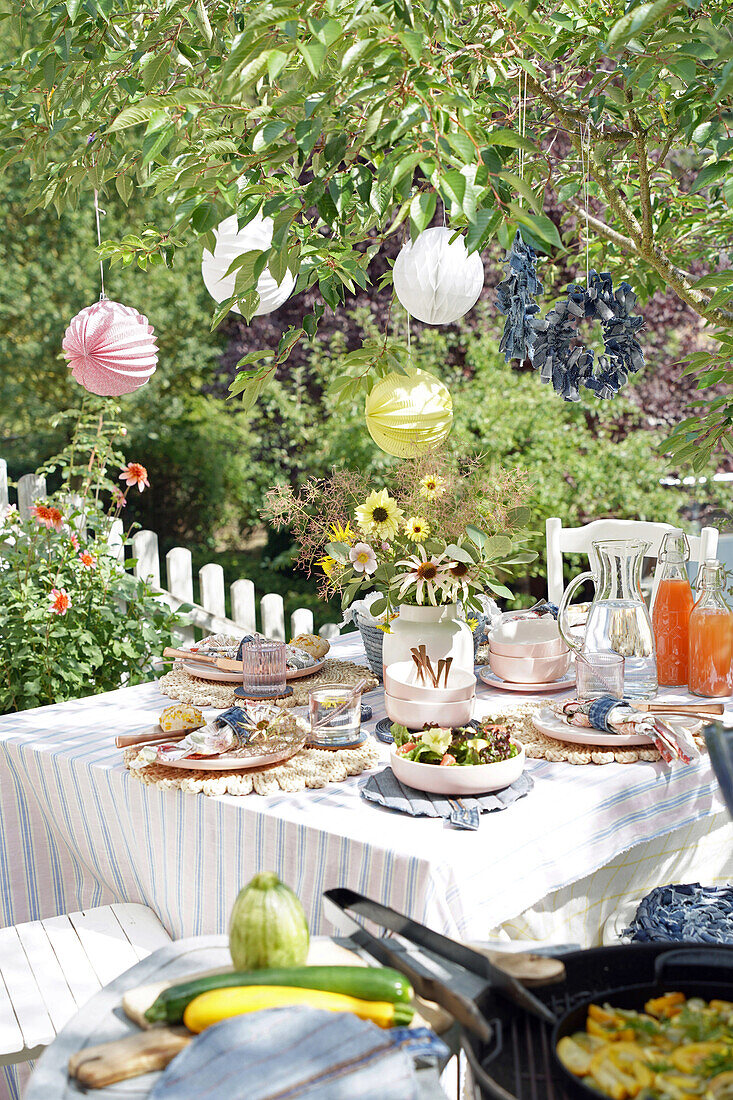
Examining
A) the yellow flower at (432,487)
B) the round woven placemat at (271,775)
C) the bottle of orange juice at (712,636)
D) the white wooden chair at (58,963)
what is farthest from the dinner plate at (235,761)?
the bottle of orange juice at (712,636)

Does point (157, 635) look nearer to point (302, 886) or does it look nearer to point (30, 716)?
point (30, 716)

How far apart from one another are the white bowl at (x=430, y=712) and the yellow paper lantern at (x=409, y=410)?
0.64m

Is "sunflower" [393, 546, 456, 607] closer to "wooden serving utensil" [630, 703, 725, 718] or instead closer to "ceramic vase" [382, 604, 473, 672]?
"ceramic vase" [382, 604, 473, 672]

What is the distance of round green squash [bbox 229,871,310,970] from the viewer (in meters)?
0.91

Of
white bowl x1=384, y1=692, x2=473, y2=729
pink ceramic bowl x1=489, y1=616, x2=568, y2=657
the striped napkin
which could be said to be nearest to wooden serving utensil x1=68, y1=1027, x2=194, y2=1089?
the striped napkin

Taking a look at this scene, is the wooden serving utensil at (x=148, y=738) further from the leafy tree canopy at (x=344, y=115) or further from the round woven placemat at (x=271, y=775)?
the leafy tree canopy at (x=344, y=115)

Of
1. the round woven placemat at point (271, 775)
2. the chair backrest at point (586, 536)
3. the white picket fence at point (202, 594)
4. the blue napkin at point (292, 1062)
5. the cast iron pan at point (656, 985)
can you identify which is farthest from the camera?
the white picket fence at point (202, 594)

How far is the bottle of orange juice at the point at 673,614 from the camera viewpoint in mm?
1923

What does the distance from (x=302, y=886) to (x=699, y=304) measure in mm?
1818

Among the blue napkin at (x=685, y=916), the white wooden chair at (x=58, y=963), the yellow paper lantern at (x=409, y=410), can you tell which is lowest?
the white wooden chair at (x=58, y=963)

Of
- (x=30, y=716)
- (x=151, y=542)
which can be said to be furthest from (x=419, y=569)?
(x=151, y=542)

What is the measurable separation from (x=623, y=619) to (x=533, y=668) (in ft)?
0.70

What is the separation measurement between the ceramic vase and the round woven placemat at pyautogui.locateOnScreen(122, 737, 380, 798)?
0.81 feet

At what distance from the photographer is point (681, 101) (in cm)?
194
